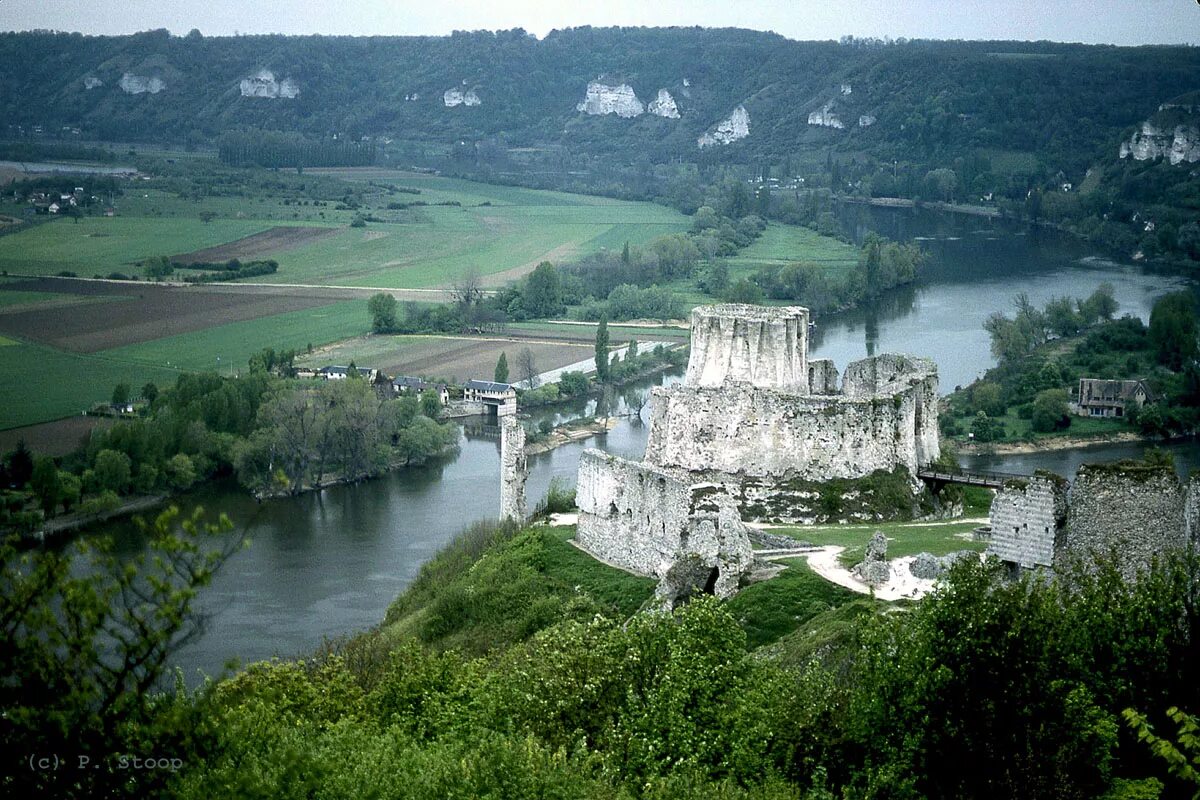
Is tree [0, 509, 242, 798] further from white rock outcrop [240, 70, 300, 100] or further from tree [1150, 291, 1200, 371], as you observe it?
white rock outcrop [240, 70, 300, 100]

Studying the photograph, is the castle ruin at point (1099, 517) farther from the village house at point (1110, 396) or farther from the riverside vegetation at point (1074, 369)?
the village house at point (1110, 396)

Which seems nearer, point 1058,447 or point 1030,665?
point 1030,665

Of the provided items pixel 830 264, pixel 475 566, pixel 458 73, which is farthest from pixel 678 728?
pixel 458 73

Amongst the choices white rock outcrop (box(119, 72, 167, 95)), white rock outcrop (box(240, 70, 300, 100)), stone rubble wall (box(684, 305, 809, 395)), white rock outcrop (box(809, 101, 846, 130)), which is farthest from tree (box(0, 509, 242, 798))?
white rock outcrop (box(809, 101, 846, 130))

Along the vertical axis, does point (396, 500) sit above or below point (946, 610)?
below

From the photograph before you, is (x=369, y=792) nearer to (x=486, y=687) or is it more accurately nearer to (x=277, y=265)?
(x=486, y=687)

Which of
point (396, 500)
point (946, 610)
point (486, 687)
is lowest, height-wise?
point (396, 500)

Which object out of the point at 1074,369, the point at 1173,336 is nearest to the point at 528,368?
the point at 1074,369

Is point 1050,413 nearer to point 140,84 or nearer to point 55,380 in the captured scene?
point 55,380
